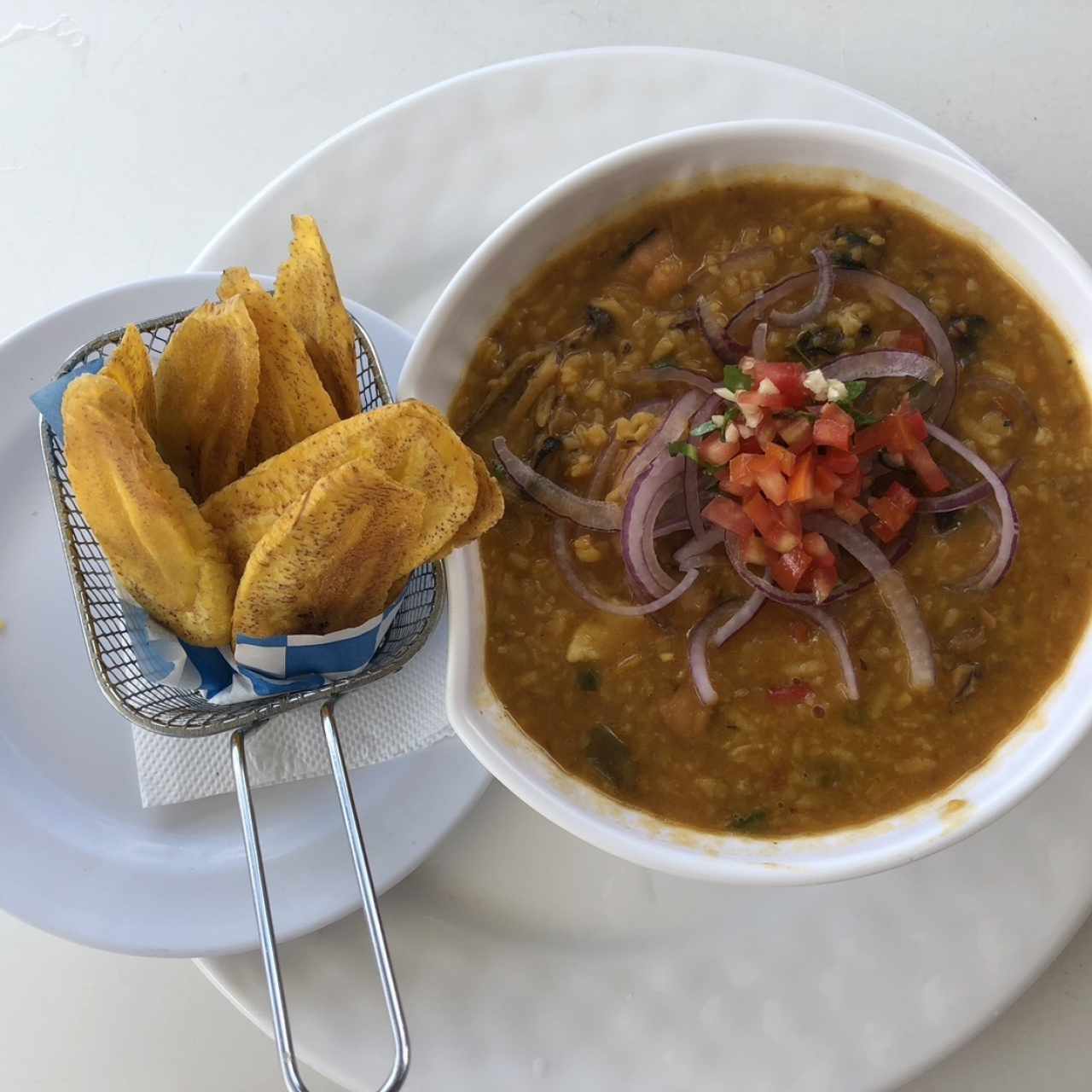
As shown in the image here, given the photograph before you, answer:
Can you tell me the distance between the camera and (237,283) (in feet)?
6.79

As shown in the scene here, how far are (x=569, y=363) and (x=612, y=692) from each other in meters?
0.69

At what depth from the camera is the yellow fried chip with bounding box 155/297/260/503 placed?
1994 mm

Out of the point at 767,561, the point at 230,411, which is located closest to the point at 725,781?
the point at 767,561

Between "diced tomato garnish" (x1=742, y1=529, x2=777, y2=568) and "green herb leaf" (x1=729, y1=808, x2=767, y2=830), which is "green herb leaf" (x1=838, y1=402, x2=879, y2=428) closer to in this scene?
"diced tomato garnish" (x1=742, y1=529, x2=777, y2=568)

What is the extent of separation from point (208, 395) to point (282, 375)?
0.16 metres

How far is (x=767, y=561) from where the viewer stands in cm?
207

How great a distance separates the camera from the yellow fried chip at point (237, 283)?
206cm

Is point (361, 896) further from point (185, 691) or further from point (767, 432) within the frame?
point (767, 432)

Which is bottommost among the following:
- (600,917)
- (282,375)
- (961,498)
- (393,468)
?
(600,917)

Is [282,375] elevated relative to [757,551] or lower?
elevated

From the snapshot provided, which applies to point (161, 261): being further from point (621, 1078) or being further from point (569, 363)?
point (621, 1078)

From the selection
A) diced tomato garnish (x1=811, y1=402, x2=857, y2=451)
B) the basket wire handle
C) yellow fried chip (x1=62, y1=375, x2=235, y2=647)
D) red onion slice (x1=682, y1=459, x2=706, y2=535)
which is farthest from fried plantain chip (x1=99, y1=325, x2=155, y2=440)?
diced tomato garnish (x1=811, y1=402, x2=857, y2=451)

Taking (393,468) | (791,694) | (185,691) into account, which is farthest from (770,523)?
(185,691)

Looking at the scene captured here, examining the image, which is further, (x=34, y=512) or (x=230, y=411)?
(x=34, y=512)
